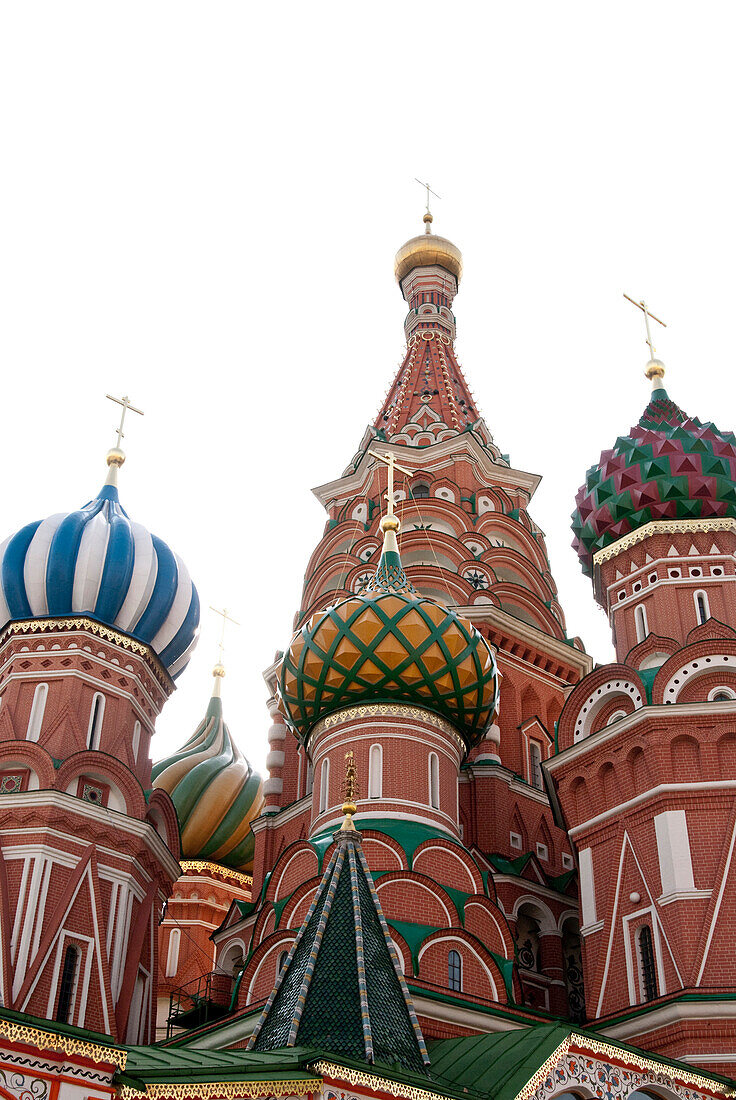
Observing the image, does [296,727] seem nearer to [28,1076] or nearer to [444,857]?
[444,857]

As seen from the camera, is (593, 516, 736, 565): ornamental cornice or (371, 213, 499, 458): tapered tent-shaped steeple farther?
(371, 213, 499, 458): tapered tent-shaped steeple

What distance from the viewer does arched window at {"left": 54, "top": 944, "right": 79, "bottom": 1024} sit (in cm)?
1416

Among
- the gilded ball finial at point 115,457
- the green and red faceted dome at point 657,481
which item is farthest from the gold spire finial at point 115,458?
the green and red faceted dome at point 657,481

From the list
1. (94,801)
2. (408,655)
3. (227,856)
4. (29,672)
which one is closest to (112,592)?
(29,672)

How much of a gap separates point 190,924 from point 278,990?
12216 mm

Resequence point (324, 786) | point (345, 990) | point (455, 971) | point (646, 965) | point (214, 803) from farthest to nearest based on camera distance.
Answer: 1. point (214, 803)
2. point (324, 786)
3. point (646, 965)
4. point (455, 971)
5. point (345, 990)

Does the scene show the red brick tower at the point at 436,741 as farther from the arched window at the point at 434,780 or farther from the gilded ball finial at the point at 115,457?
the gilded ball finial at the point at 115,457

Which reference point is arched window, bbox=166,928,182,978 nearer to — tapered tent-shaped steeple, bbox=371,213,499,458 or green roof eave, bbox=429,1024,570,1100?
tapered tent-shaped steeple, bbox=371,213,499,458

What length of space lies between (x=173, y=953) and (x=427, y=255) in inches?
517

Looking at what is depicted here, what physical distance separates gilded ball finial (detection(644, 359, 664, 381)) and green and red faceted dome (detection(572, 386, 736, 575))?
130cm

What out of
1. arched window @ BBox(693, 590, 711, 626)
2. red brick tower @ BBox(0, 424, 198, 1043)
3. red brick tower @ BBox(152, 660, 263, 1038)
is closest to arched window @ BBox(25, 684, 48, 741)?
red brick tower @ BBox(0, 424, 198, 1043)

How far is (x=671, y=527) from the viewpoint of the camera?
16.5 metres

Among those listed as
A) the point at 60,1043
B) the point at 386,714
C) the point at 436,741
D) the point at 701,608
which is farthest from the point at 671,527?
the point at 60,1043

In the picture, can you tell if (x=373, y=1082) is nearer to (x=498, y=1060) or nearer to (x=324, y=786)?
(x=498, y=1060)
